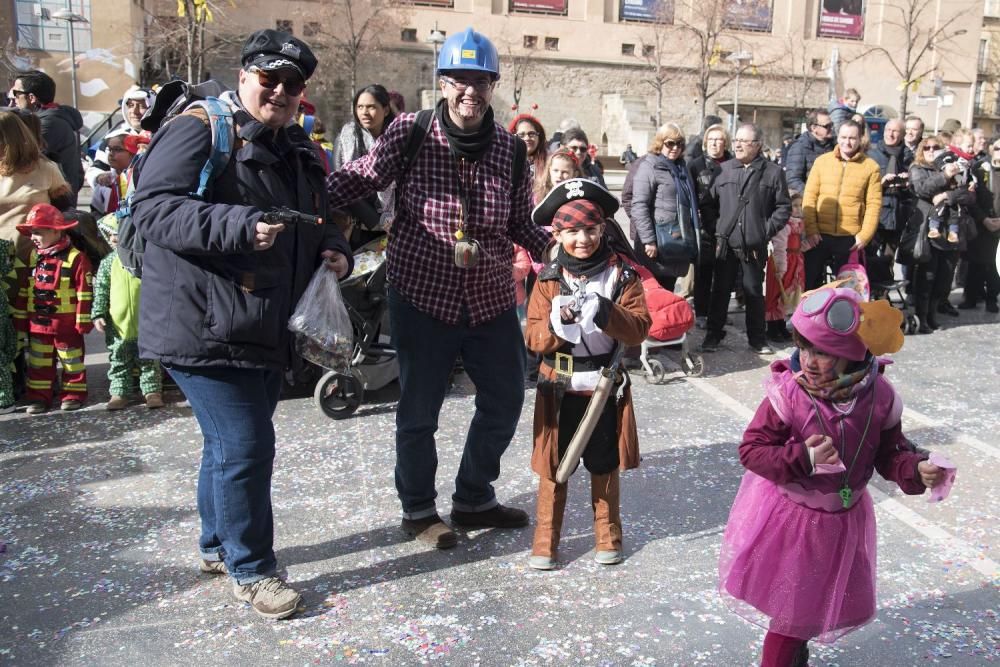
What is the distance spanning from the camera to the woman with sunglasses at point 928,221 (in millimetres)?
8680

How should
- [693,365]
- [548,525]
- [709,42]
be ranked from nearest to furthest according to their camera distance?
[548,525]
[693,365]
[709,42]

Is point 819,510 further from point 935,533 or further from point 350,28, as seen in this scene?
point 350,28

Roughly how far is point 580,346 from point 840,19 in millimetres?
51273

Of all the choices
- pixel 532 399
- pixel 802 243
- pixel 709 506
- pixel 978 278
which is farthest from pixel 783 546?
pixel 978 278

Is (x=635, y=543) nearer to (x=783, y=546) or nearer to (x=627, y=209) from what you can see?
(x=783, y=546)

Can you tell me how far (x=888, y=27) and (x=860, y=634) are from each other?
53135 mm

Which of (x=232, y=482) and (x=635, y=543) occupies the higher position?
(x=232, y=482)

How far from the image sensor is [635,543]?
3965 millimetres

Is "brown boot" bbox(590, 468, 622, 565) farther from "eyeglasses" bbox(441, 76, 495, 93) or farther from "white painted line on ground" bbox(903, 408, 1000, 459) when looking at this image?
"white painted line on ground" bbox(903, 408, 1000, 459)

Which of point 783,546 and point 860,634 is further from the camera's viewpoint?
point 860,634

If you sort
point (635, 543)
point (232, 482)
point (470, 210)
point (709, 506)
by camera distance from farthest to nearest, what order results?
1. point (709, 506)
2. point (635, 543)
3. point (470, 210)
4. point (232, 482)

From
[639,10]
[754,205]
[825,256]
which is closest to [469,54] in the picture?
[754,205]

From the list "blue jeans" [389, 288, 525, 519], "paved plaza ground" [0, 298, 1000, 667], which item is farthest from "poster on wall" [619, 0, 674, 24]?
"blue jeans" [389, 288, 525, 519]

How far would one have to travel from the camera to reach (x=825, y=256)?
323 inches
